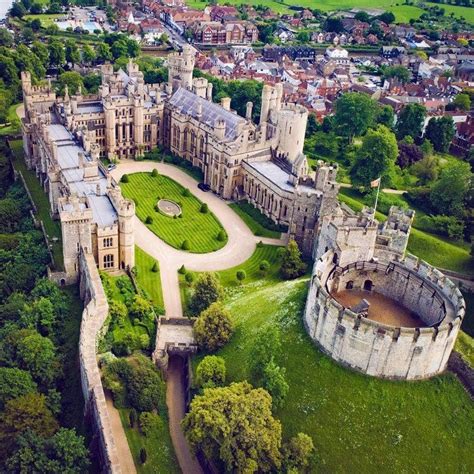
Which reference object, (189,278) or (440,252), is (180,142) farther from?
(440,252)

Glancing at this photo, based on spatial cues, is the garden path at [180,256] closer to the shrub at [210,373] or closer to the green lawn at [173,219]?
the green lawn at [173,219]

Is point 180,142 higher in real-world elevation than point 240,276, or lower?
higher

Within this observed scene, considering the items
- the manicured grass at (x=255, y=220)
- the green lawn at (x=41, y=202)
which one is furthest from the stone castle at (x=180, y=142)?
the green lawn at (x=41, y=202)

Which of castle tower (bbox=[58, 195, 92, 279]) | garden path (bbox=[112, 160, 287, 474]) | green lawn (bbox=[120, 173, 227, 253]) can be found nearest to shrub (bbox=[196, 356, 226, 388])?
garden path (bbox=[112, 160, 287, 474])

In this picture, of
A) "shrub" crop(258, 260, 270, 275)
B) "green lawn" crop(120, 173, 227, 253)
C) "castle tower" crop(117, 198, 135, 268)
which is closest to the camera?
"castle tower" crop(117, 198, 135, 268)

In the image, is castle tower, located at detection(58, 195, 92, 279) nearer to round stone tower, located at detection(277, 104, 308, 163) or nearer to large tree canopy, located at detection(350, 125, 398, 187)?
round stone tower, located at detection(277, 104, 308, 163)

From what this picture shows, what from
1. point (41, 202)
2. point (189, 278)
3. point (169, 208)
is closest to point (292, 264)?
point (189, 278)
